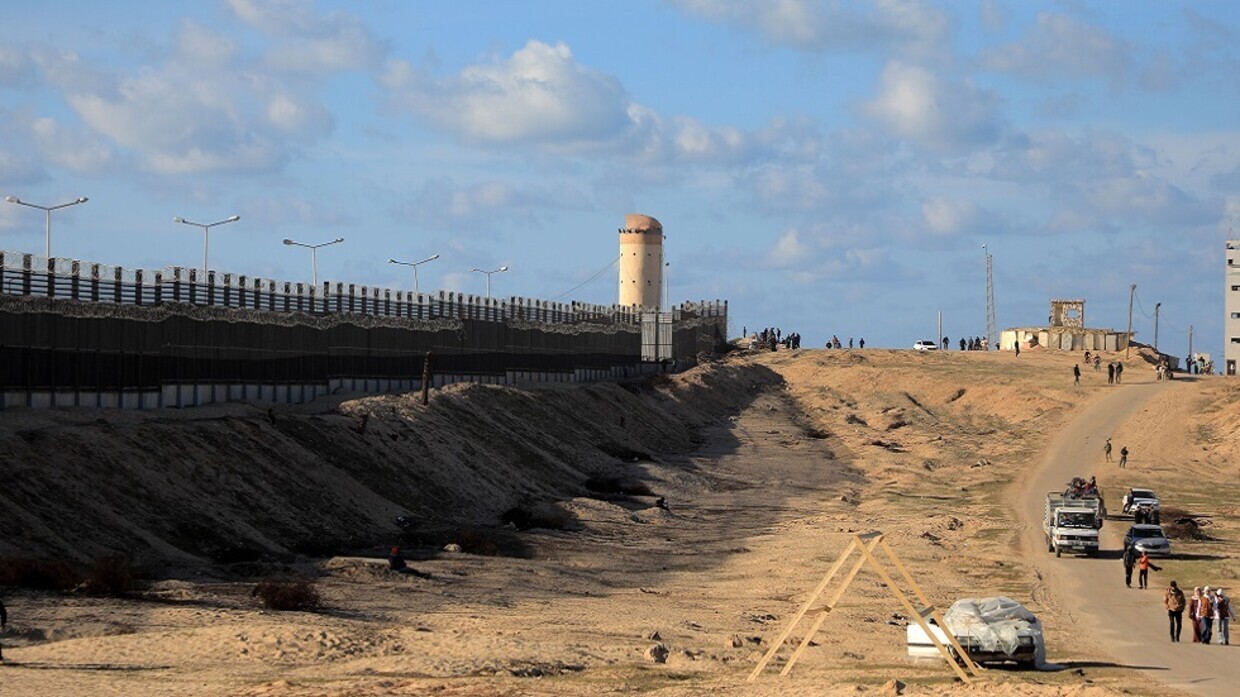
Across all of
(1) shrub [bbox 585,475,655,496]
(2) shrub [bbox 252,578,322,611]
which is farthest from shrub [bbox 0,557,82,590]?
(1) shrub [bbox 585,475,655,496]

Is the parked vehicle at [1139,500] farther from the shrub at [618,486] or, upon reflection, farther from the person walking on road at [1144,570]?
the shrub at [618,486]

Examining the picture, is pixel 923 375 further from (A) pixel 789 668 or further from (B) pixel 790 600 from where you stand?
(A) pixel 789 668

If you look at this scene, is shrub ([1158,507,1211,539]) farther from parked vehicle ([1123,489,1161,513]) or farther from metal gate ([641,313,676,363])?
metal gate ([641,313,676,363])

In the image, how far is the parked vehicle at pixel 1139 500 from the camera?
65.2m

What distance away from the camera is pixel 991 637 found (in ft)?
111

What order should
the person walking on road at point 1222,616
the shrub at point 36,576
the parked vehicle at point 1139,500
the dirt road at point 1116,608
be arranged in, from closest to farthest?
the dirt road at point 1116,608, the shrub at point 36,576, the person walking on road at point 1222,616, the parked vehicle at point 1139,500

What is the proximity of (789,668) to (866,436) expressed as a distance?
7468 cm

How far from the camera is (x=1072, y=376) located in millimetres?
126750

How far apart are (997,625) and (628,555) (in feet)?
66.8

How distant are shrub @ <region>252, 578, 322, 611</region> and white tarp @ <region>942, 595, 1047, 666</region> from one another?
12.9 metres

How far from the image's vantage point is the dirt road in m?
34.4

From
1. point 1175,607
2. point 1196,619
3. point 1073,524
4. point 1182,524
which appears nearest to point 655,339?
point 1182,524

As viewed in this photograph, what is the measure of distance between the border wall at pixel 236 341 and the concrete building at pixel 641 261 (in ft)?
189

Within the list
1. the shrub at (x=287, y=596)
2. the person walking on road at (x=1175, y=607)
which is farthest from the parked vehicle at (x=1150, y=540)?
the shrub at (x=287, y=596)
